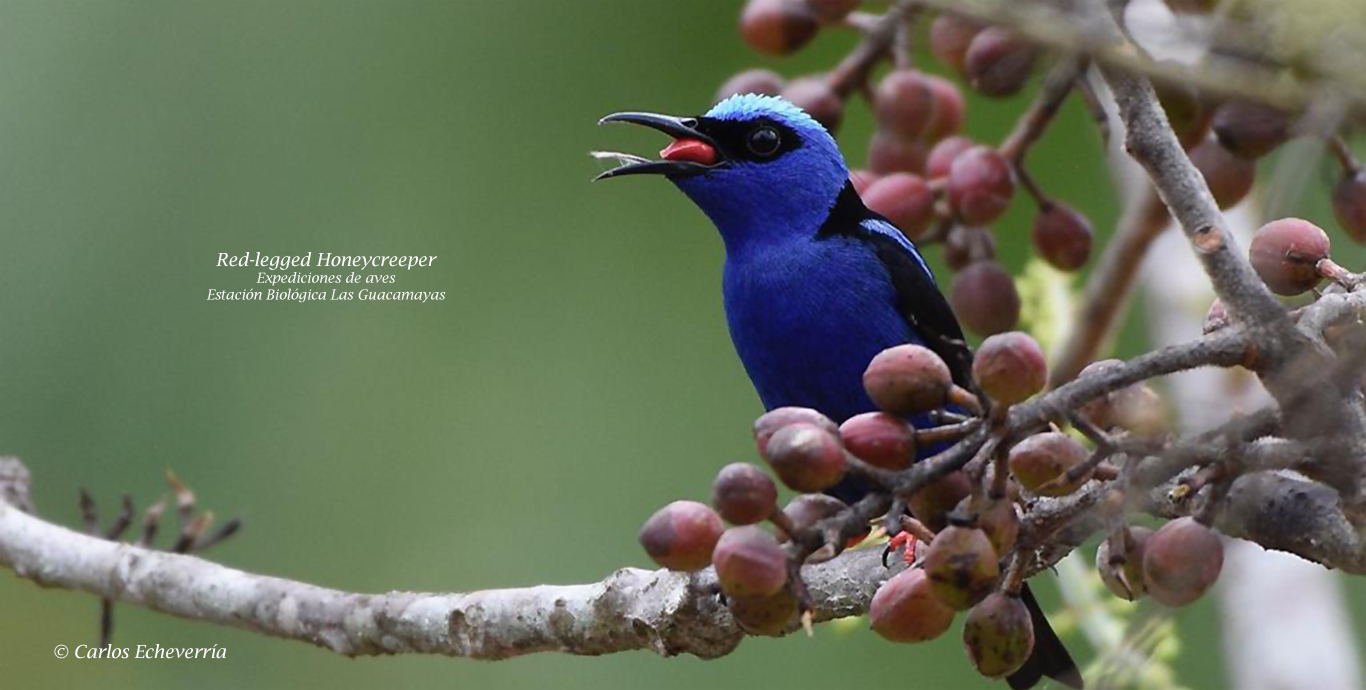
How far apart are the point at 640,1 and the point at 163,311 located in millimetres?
1947

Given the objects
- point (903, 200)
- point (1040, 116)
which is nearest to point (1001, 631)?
point (1040, 116)

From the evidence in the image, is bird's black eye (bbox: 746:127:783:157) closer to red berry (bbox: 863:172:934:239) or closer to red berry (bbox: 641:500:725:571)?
red berry (bbox: 863:172:934:239)

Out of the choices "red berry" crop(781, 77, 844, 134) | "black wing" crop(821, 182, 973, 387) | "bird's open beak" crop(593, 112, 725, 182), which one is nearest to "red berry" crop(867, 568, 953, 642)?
"red berry" crop(781, 77, 844, 134)

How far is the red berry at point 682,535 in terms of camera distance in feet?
5.44

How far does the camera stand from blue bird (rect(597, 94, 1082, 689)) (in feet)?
10.8

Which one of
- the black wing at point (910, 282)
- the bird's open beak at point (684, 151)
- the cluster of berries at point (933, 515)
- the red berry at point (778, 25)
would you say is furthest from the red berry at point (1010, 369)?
the bird's open beak at point (684, 151)

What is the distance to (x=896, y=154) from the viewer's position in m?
2.98

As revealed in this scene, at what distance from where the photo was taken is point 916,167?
3000 mm

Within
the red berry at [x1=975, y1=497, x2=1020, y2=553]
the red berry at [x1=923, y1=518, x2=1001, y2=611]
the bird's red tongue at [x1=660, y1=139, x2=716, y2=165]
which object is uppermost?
the bird's red tongue at [x1=660, y1=139, x2=716, y2=165]

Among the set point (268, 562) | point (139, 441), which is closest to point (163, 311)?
point (139, 441)

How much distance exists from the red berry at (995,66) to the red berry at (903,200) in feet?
0.61

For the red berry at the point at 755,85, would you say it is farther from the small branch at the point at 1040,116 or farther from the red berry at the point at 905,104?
the small branch at the point at 1040,116

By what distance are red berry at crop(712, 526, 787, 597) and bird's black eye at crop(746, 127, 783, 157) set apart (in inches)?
82.8

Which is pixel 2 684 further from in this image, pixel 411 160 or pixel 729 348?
pixel 729 348
